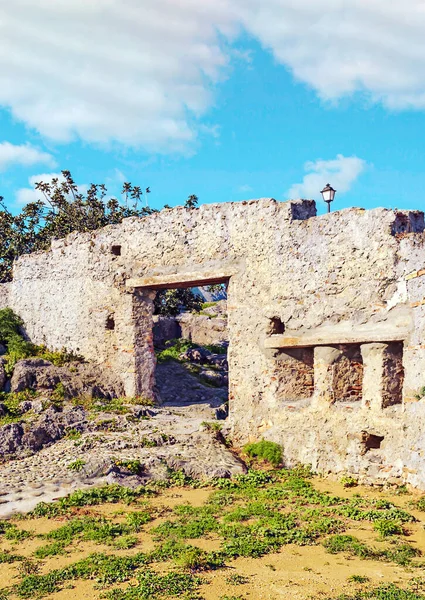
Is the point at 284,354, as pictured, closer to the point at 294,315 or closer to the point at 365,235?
the point at 294,315

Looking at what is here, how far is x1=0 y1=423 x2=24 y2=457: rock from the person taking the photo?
13.7m

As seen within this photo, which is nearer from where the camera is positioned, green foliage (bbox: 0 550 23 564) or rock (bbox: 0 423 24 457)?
green foliage (bbox: 0 550 23 564)

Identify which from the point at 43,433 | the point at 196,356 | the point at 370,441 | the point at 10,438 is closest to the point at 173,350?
the point at 196,356

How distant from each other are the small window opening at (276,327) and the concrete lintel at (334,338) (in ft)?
0.73

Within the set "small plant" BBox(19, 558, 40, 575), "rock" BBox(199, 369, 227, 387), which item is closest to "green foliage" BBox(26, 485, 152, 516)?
"small plant" BBox(19, 558, 40, 575)

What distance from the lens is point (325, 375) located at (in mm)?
13109

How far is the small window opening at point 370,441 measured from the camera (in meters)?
12.3

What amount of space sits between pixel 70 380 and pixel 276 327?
6.17 m

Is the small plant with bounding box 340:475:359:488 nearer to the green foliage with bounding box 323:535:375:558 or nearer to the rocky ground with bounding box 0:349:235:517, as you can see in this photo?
the rocky ground with bounding box 0:349:235:517

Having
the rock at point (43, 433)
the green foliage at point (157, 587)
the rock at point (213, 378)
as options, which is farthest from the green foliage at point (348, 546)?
the rock at point (213, 378)

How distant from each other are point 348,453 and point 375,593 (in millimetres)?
5520

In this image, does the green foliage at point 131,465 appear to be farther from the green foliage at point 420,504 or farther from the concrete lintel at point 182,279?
the green foliage at point 420,504

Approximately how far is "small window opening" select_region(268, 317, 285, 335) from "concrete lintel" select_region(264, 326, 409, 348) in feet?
0.73

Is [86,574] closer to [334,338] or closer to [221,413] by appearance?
[334,338]
